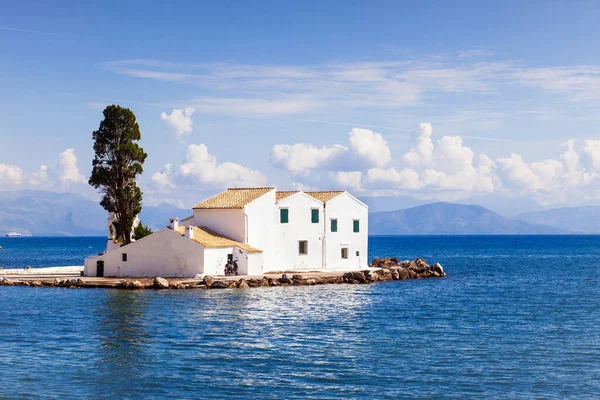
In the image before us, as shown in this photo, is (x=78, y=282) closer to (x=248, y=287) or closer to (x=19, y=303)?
(x=19, y=303)

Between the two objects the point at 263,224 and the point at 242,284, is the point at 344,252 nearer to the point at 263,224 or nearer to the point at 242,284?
the point at 263,224

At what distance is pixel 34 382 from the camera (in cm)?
2225

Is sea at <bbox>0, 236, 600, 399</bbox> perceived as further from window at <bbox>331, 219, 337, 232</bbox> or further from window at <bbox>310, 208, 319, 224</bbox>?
window at <bbox>331, 219, 337, 232</bbox>

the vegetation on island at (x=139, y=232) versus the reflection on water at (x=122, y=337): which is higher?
the vegetation on island at (x=139, y=232)

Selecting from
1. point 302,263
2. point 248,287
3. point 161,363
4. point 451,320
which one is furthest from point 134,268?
point 161,363

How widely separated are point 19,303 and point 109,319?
8921 mm

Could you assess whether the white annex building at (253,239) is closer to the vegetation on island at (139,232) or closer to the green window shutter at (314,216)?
the green window shutter at (314,216)

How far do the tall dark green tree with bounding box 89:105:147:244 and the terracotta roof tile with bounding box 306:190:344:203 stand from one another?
13.2 m

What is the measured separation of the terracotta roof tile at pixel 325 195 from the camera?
57.8 meters

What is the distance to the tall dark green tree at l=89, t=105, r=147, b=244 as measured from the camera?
55.0 metres

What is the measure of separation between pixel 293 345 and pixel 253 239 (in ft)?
82.8

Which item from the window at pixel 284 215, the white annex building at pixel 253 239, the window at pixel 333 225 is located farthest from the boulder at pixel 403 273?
the window at pixel 284 215

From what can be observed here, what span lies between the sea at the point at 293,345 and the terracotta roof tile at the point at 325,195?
1179 cm

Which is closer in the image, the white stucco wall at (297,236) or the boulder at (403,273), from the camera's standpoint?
the white stucco wall at (297,236)
